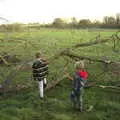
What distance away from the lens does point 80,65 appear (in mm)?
8164

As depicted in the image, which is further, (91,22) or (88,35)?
(88,35)

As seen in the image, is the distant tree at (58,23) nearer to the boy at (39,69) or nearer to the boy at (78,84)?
the boy at (39,69)

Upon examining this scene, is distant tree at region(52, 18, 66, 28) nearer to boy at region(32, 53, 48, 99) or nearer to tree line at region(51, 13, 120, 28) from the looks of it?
tree line at region(51, 13, 120, 28)

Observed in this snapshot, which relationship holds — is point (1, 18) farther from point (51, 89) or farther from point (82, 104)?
point (82, 104)

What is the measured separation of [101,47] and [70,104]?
14392 mm

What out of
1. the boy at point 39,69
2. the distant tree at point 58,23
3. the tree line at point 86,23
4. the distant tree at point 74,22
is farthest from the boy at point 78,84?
the distant tree at point 74,22

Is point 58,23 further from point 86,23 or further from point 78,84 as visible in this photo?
point 78,84

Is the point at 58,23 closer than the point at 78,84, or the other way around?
the point at 78,84

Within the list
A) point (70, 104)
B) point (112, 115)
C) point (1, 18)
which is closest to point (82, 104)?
point (70, 104)

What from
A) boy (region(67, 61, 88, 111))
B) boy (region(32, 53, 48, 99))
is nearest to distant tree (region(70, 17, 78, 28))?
boy (region(32, 53, 48, 99))

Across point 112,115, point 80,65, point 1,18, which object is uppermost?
point 1,18

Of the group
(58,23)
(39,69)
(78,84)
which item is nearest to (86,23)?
(58,23)

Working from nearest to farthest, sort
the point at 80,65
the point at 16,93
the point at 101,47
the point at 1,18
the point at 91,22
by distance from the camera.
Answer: the point at 80,65, the point at 16,93, the point at 1,18, the point at 91,22, the point at 101,47

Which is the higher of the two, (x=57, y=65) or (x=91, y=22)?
(x=91, y=22)
